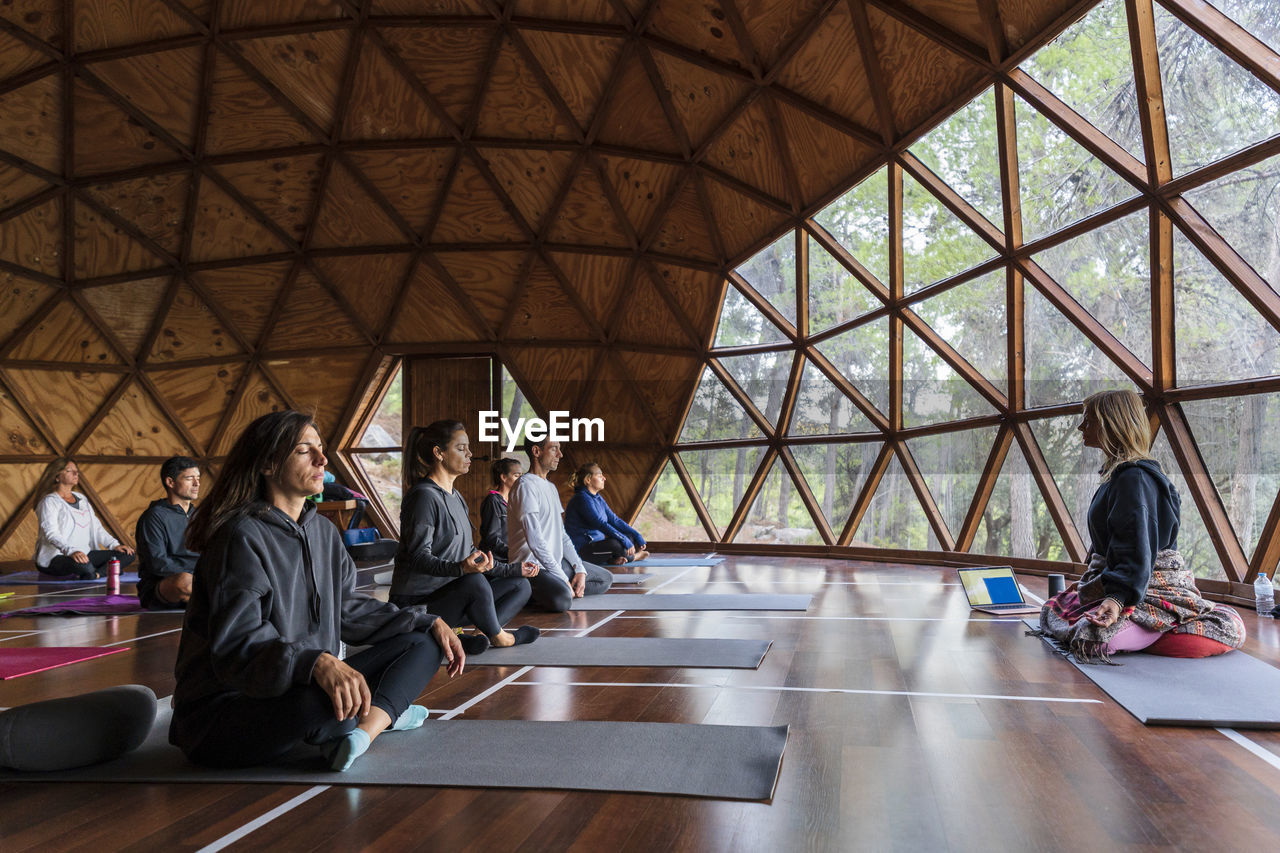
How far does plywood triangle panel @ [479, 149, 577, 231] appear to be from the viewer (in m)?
12.7

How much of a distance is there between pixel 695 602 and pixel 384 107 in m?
8.01

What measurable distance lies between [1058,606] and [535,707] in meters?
3.20

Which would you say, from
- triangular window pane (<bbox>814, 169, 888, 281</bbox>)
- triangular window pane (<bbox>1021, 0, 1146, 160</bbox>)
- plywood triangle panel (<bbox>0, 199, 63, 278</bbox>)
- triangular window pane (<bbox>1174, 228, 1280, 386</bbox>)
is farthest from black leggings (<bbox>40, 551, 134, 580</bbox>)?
triangular window pane (<bbox>1174, 228, 1280, 386</bbox>)

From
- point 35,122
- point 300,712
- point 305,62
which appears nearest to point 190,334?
point 35,122

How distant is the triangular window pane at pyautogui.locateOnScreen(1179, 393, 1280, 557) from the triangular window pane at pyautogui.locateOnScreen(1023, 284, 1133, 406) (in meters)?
0.86

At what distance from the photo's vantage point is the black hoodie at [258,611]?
2.86 metres

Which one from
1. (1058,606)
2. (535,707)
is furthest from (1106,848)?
(1058,606)

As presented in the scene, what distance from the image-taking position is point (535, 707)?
4.12 metres

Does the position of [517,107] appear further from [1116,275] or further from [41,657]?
[41,657]

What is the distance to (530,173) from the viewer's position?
513 inches

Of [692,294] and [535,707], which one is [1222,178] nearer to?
[535,707]

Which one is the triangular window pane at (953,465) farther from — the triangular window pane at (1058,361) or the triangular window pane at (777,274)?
the triangular window pane at (777,274)

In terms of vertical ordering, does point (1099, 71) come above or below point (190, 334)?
above

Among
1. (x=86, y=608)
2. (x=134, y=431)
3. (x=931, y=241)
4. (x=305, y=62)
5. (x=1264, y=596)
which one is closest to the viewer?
(x=1264, y=596)
